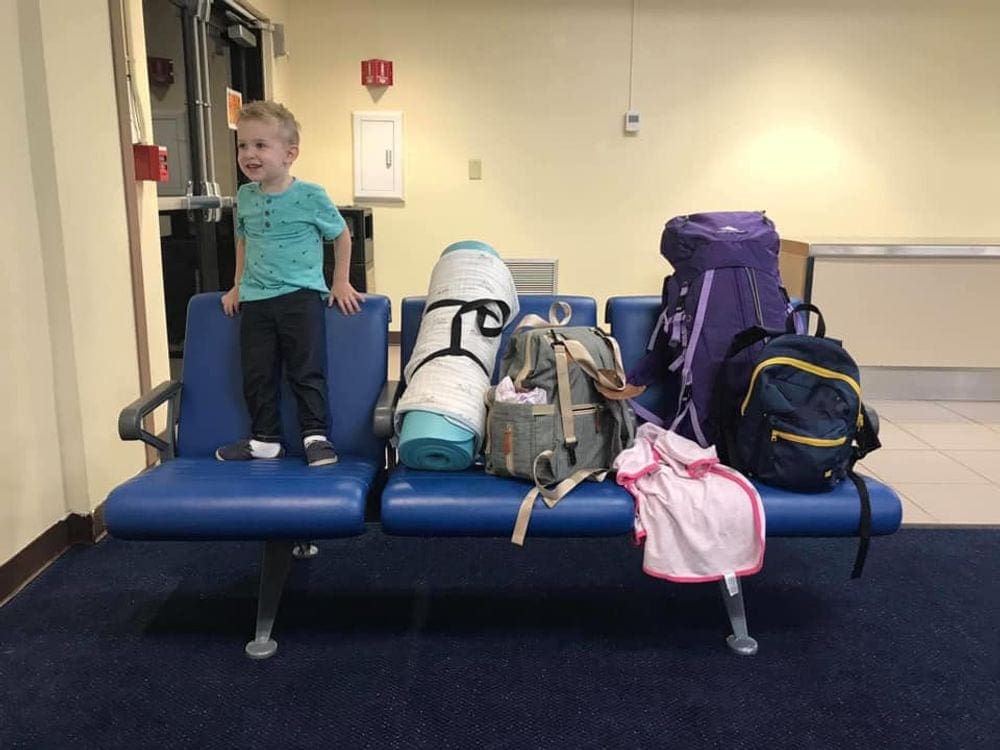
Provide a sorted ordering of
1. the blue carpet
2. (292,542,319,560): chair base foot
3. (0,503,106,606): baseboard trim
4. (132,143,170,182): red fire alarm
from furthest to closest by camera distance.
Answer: (132,143,170,182): red fire alarm, (292,542,319,560): chair base foot, (0,503,106,606): baseboard trim, the blue carpet

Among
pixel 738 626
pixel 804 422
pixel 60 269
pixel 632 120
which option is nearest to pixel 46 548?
pixel 60 269

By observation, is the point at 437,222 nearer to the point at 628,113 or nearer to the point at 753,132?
the point at 628,113

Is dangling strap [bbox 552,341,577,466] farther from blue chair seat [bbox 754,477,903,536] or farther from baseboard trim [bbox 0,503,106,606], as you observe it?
baseboard trim [bbox 0,503,106,606]

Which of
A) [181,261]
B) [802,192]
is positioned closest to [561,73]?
[802,192]

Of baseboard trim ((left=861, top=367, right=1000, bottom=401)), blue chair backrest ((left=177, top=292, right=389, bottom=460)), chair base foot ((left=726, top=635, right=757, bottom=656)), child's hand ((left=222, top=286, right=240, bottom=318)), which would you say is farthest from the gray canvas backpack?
baseboard trim ((left=861, top=367, right=1000, bottom=401))

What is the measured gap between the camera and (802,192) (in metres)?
5.31

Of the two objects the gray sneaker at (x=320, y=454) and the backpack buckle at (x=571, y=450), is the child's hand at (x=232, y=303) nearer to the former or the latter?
the gray sneaker at (x=320, y=454)

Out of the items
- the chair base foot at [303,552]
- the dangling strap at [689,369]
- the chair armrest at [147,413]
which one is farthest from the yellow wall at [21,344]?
the dangling strap at [689,369]

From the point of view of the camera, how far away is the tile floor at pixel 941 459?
2.89 meters

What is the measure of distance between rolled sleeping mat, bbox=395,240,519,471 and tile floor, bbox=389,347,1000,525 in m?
1.69

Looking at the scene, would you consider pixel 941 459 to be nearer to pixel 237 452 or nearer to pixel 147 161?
pixel 237 452

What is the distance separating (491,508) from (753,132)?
4.27m

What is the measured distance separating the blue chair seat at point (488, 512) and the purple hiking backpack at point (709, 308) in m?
0.46

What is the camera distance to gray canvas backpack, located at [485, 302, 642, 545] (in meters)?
1.83
